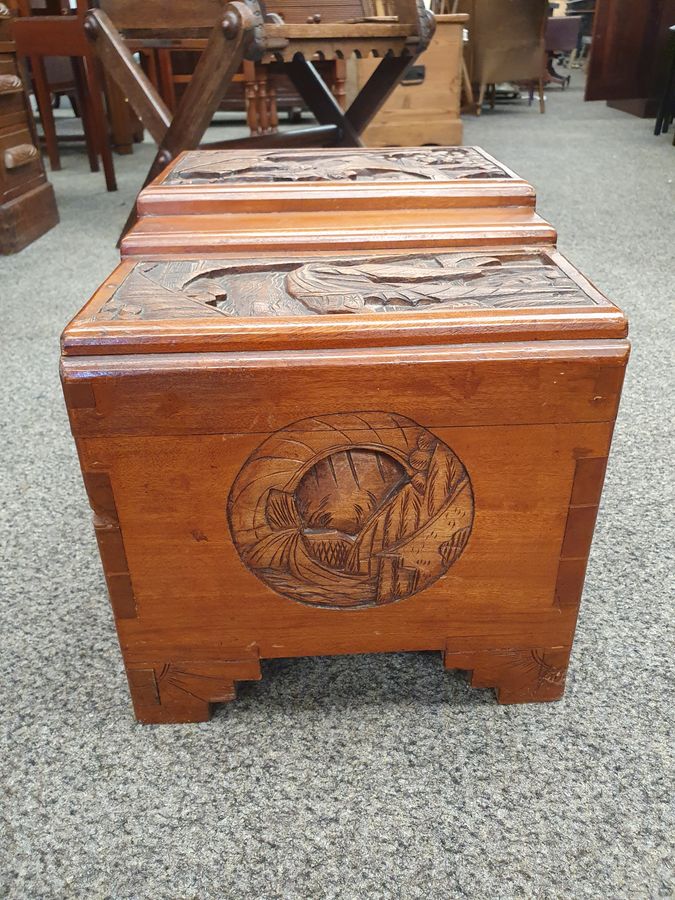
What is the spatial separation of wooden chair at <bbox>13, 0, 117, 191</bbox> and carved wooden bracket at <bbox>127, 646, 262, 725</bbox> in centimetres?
223

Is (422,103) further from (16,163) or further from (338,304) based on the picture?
(338,304)

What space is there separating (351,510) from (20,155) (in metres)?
2.00

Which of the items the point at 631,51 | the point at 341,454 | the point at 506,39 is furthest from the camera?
the point at 506,39

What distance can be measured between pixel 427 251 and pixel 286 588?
40 cm

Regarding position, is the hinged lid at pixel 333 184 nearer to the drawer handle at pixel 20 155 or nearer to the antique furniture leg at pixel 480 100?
the drawer handle at pixel 20 155

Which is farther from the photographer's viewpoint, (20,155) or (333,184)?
(20,155)

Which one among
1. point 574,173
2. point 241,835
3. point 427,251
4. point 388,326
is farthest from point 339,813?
point 574,173

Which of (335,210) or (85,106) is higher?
(335,210)

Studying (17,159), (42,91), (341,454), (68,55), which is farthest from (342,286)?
(42,91)

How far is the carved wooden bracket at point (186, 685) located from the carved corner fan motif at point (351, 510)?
0.10m

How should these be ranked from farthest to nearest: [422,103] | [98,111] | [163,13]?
[422,103], [98,111], [163,13]

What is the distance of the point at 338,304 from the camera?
66cm

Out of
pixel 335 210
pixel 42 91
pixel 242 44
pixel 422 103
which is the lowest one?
pixel 422 103

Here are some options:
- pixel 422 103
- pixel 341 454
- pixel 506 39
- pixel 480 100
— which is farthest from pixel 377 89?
pixel 480 100
